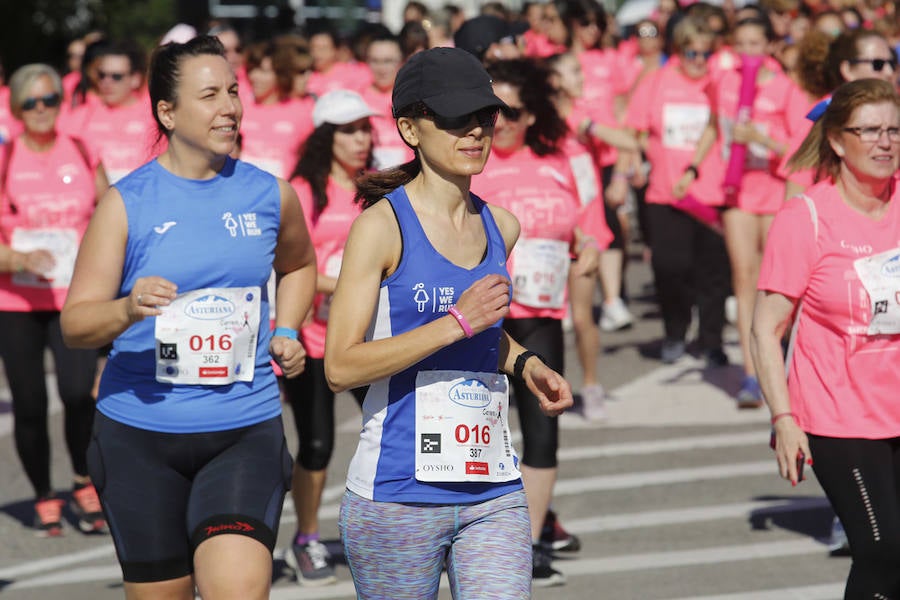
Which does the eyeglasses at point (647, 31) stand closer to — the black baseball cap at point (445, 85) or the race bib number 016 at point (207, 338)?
the race bib number 016 at point (207, 338)

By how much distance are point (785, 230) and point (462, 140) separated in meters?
1.62

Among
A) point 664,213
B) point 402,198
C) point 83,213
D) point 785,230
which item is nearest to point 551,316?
point 785,230

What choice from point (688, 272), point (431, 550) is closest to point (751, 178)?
point (688, 272)

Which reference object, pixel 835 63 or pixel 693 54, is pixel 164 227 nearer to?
pixel 835 63

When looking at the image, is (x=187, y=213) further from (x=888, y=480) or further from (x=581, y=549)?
(x=581, y=549)

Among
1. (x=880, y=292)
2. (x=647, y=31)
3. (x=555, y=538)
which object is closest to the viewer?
(x=880, y=292)

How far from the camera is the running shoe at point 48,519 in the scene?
7.70 metres

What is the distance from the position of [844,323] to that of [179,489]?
219 cm

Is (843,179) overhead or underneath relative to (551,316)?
overhead

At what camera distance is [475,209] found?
165 inches

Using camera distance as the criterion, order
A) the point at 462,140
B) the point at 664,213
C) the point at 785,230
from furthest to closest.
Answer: the point at 664,213 < the point at 785,230 < the point at 462,140

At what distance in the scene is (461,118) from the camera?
3887mm

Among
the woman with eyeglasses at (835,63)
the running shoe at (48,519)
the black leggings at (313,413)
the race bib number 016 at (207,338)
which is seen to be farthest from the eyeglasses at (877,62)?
the running shoe at (48,519)

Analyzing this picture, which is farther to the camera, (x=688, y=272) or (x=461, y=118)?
(x=688, y=272)
